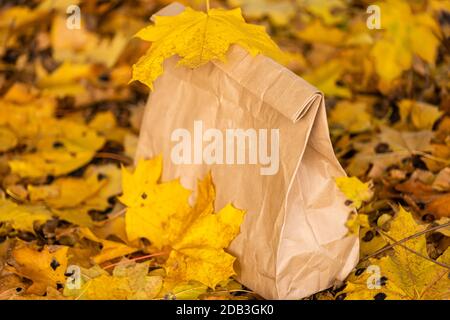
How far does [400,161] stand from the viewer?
1.45m

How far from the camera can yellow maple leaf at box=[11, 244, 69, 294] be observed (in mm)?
1169

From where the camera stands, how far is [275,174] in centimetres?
108

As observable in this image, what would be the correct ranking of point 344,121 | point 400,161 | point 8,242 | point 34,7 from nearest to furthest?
point 8,242 → point 400,161 → point 344,121 → point 34,7

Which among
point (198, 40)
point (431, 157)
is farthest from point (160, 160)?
point (431, 157)

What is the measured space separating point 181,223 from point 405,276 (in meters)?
0.36

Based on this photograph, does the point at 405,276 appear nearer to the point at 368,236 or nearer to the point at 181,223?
the point at 368,236

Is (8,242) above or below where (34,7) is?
below

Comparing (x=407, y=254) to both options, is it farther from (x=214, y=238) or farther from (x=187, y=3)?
(x=187, y=3)

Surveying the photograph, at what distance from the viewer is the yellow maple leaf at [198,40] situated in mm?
1112

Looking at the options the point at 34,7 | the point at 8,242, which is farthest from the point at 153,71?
the point at 34,7

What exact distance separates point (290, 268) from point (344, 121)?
66 centimetres

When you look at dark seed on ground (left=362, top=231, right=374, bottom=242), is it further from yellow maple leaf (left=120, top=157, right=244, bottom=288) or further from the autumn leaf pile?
yellow maple leaf (left=120, top=157, right=244, bottom=288)

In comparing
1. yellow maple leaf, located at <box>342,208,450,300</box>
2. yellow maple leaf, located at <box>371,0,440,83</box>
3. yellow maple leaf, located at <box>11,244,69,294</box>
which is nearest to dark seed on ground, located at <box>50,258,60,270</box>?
yellow maple leaf, located at <box>11,244,69,294</box>

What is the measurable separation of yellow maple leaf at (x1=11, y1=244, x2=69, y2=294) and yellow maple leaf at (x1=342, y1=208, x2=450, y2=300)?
1.45 ft
